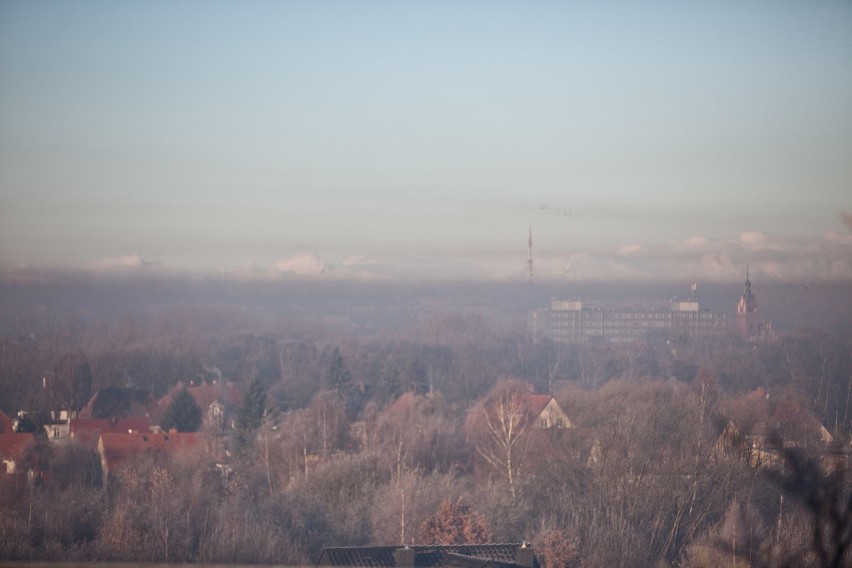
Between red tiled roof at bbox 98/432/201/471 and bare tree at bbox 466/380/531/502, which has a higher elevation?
bare tree at bbox 466/380/531/502

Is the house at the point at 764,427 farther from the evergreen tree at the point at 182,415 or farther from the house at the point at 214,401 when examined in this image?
the evergreen tree at the point at 182,415

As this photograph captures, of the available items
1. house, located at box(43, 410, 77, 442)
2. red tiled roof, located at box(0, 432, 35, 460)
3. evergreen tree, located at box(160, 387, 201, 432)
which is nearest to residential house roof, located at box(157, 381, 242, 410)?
evergreen tree, located at box(160, 387, 201, 432)

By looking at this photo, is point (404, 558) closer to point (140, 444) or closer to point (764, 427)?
point (764, 427)

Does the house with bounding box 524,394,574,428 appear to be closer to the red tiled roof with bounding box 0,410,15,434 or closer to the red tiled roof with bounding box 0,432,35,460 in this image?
the red tiled roof with bounding box 0,432,35,460

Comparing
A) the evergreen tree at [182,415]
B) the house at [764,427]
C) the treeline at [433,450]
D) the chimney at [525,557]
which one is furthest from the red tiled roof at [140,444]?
the house at [764,427]

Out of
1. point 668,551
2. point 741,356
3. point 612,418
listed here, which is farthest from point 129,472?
point 741,356
